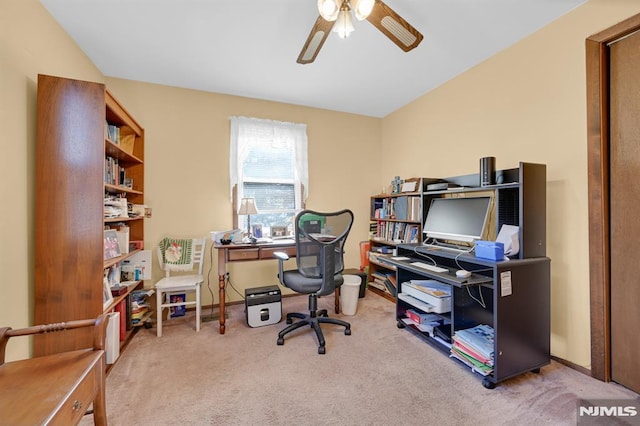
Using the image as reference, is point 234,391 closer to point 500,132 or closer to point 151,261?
point 151,261

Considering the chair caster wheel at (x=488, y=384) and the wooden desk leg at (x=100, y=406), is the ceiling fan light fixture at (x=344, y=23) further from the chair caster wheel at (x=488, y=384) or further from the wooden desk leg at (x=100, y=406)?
the chair caster wheel at (x=488, y=384)

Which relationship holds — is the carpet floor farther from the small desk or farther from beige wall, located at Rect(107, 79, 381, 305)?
beige wall, located at Rect(107, 79, 381, 305)

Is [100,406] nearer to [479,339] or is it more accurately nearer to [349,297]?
[349,297]

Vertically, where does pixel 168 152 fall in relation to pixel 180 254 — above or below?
above

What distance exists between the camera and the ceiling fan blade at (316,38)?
1.52 metres

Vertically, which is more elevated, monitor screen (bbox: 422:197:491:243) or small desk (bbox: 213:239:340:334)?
monitor screen (bbox: 422:197:491:243)

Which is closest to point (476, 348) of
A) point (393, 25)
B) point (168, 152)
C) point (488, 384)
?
point (488, 384)

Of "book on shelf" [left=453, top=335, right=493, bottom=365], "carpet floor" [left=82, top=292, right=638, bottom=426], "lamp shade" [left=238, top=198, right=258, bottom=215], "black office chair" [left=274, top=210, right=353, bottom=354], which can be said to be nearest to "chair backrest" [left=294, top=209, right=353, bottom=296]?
"black office chair" [left=274, top=210, right=353, bottom=354]

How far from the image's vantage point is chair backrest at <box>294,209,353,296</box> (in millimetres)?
2164

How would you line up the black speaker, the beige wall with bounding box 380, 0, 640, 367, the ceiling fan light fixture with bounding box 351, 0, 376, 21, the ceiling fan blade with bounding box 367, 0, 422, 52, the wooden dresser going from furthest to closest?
1. the black speaker
2. the beige wall with bounding box 380, 0, 640, 367
3. the ceiling fan blade with bounding box 367, 0, 422, 52
4. the ceiling fan light fixture with bounding box 351, 0, 376, 21
5. the wooden dresser

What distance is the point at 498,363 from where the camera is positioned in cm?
164

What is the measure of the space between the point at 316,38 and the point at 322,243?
1.44 m

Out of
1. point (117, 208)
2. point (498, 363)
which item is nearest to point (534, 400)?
point (498, 363)

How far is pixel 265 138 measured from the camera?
10.7 ft
